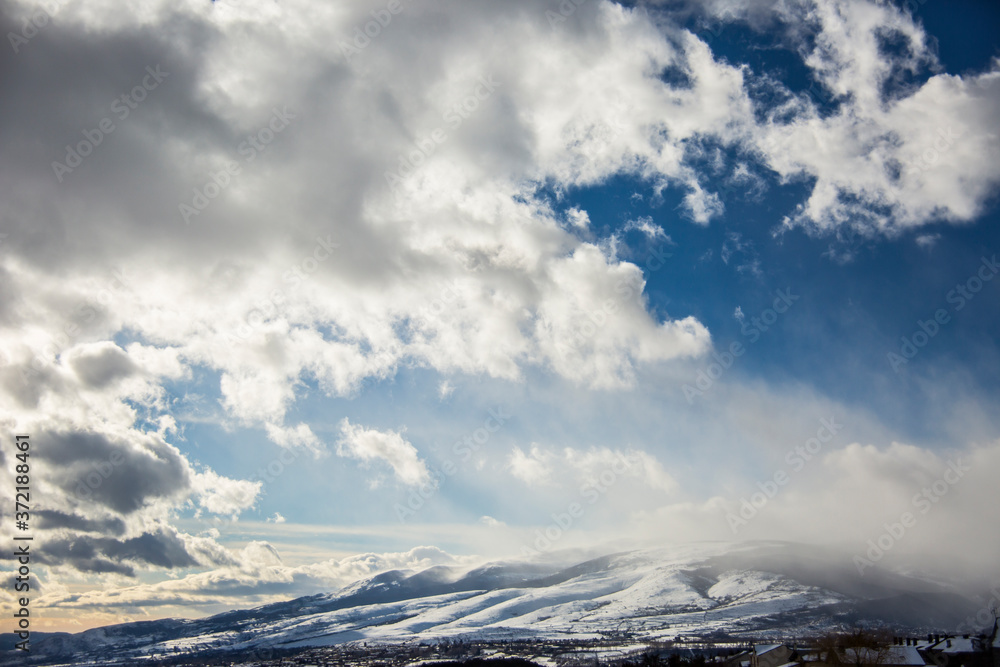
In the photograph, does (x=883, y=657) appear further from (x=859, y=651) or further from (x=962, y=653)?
(x=962, y=653)

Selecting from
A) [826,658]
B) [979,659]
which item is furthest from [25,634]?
[979,659]

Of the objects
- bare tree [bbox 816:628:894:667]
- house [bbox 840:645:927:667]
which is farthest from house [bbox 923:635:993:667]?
bare tree [bbox 816:628:894:667]

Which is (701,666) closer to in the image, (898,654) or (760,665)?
(760,665)

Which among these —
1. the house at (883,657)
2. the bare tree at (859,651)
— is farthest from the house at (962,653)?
the bare tree at (859,651)

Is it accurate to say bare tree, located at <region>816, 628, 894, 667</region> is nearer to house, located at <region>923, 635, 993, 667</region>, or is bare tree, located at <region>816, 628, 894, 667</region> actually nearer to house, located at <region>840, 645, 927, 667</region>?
house, located at <region>840, 645, 927, 667</region>

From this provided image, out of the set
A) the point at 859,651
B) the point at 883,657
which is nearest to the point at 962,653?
the point at 883,657

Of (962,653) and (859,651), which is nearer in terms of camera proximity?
(859,651)

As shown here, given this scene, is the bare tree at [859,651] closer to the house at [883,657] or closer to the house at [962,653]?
the house at [883,657]

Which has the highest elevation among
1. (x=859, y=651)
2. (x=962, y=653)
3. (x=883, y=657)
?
(x=859, y=651)

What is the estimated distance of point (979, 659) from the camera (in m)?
108

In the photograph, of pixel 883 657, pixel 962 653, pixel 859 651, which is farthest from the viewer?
pixel 962 653

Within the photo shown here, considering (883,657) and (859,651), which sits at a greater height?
(859,651)

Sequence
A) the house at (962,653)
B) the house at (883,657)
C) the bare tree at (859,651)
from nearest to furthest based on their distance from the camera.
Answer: the house at (883,657) < the bare tree at (859,651) < the house at (962,653)

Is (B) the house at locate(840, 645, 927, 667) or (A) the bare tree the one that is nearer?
(B) the house at locate(840, 645, 927, 667)
